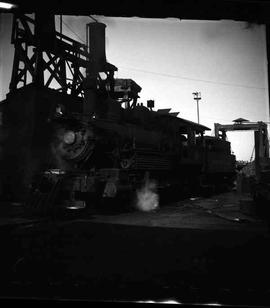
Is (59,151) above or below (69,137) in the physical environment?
below

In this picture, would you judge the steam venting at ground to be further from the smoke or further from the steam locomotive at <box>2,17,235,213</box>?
the smoke

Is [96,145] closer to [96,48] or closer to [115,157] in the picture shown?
[115,157]

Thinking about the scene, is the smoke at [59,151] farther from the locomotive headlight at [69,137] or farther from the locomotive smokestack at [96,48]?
the locomotive smokestack at [96,48]

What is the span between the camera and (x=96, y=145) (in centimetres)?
1005

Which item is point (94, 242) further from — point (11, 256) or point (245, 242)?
point (245, 242)

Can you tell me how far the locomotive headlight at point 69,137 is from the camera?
10219 mm

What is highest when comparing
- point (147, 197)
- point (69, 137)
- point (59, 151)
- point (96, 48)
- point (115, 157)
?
point (96, 48)

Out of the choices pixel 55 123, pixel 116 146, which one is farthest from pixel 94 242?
pixel 55 123

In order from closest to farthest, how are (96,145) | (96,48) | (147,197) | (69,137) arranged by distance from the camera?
(96,145)
(69,137)
(147,197)
(96,48)

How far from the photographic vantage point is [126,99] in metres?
14.5

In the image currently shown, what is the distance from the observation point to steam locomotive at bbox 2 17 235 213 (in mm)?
9445

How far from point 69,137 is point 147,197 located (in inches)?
125

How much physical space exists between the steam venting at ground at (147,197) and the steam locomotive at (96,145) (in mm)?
64

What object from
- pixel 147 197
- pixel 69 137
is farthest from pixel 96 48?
pixel 147 197
